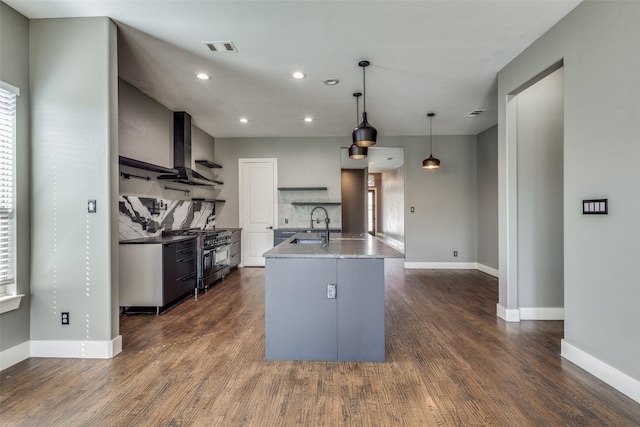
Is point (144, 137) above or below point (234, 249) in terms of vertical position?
above

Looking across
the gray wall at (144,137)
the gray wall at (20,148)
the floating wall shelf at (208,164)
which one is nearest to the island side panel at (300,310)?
the gray wall at (20,148)

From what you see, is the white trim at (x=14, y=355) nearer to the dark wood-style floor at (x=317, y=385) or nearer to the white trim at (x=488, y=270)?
the dark wood-style floor at (x=317, y=385)

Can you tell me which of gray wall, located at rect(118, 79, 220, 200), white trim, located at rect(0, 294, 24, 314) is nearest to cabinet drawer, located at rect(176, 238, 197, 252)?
gray wall, located at rect(118, 79, 220, 200)

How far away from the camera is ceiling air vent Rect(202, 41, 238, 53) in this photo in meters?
2.91

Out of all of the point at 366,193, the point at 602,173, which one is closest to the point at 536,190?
the point at 602,173

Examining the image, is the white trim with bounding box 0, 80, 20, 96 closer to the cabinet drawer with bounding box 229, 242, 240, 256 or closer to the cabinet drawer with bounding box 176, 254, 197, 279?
the cabinet drawer with bounding box 176, 254, 197, 279

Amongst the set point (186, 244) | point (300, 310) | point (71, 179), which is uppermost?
point (71, 179)

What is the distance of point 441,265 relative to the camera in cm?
653

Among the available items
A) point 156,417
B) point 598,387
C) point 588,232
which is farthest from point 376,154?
point 156,417

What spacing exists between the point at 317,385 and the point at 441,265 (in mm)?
5072

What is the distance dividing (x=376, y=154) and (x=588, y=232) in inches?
242

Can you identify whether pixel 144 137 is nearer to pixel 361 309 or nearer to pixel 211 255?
pixel 211 255

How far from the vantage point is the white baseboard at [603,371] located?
1.99 m

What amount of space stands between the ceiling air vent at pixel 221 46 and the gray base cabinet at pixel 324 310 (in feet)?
6.82
